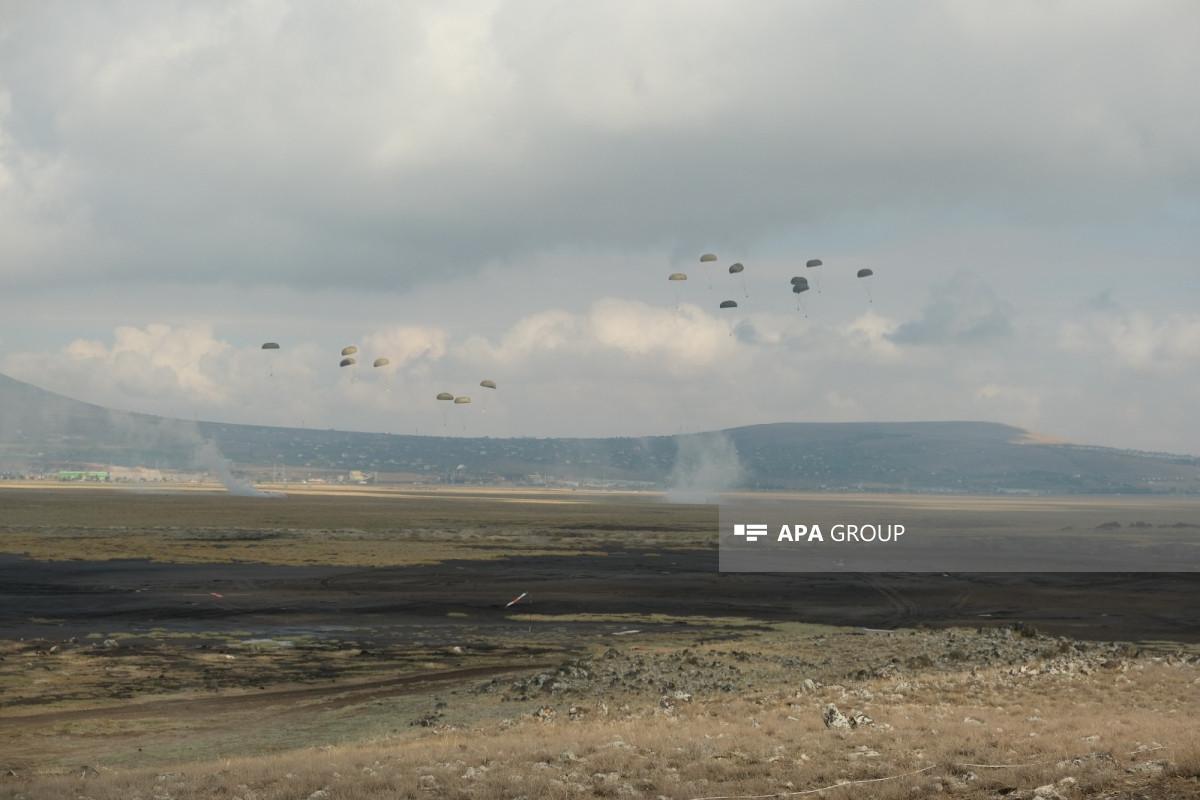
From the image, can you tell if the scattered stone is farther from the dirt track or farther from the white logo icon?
the white logo icon

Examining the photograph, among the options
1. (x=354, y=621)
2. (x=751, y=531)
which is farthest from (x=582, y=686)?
(x=751, y=531)

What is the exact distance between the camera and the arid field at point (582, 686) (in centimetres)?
1906

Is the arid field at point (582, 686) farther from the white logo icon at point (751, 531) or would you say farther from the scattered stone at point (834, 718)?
the white logo icon at point (751, 531)

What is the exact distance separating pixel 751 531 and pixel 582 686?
10579cm

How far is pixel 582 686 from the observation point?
29906mm

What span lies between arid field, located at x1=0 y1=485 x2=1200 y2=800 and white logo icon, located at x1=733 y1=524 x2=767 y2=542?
2129 inches

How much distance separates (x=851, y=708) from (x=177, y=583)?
44.6m

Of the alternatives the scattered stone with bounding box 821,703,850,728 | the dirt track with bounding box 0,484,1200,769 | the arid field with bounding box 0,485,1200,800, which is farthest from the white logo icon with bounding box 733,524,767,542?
the scattered stone with bounding box 821,703,850,728

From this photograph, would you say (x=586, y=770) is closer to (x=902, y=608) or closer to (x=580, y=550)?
(x=902, y=608)

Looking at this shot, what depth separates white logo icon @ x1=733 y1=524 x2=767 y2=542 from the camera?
408ft

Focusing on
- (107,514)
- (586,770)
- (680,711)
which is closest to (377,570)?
(680,711)

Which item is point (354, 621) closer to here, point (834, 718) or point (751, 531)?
point (834, 718)

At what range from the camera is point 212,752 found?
23.4 m

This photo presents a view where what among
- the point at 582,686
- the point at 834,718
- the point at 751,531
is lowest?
the point at 751,531
